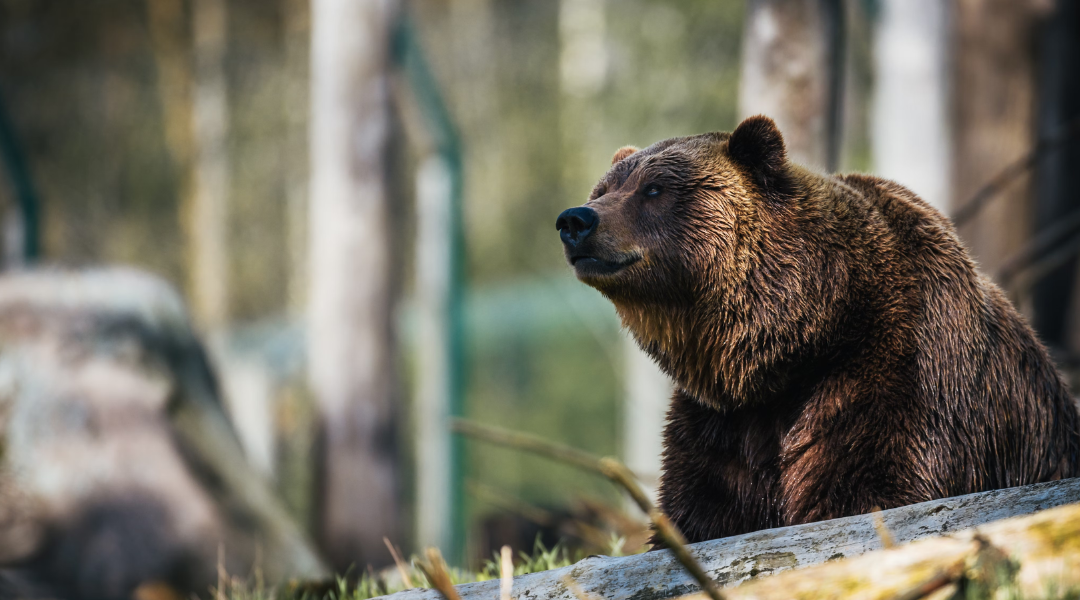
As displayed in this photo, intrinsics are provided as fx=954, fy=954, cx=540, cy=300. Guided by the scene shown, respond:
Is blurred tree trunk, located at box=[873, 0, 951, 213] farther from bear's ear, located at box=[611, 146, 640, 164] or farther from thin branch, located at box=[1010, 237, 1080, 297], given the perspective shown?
bear's ear, located at box=[611, 146, 640, 164]

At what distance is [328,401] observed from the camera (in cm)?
606

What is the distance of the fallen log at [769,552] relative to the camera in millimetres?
2107

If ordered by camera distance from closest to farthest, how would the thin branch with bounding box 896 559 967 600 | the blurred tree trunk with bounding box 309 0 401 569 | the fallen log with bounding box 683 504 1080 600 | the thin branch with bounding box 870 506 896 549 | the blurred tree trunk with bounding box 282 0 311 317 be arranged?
1. the thin branch with bounding box 896 559 967 600
2. the fallen log with bounding box 683 504 1080 600
3. the thin branch with bounding box 870 506 896 549
4. the blurred tree trunk with bounding box 309 0 401 569
5. the blurred tree trunk with bounding box 282 0 311 317

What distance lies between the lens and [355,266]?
606cm

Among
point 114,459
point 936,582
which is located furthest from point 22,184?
point 936,582

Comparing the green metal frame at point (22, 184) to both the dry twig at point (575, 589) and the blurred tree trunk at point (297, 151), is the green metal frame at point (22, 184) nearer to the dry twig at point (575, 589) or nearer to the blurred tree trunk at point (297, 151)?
the dry twig at point (575, 589)

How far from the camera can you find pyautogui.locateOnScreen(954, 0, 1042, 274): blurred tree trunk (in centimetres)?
659

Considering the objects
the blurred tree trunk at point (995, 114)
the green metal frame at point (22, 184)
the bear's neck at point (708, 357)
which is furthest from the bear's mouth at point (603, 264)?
the green metal frame at point (22, 184)

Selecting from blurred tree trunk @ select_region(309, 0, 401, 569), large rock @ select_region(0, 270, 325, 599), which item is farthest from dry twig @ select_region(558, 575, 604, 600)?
blurred tree trunk @ select_region(309, 0, 401, 569)

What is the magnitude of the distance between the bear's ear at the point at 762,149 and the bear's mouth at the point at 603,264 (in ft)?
1.48

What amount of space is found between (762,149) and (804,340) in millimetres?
586

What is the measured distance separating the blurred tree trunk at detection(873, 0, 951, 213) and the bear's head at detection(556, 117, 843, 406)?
329cm

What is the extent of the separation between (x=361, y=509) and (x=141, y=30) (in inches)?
588

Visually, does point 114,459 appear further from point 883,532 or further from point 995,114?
point 995,114
